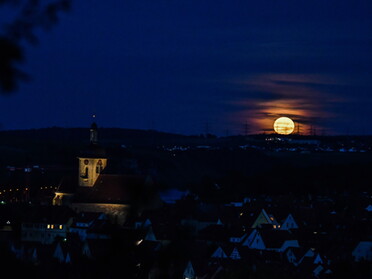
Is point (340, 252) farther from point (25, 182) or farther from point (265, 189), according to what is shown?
point (25, 182)

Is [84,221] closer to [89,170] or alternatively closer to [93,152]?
[89,170]

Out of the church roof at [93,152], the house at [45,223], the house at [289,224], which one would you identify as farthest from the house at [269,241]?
the church roof at [93,152]

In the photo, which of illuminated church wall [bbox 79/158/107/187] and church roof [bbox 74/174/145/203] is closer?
church roof [bbox 74/174/145/203]

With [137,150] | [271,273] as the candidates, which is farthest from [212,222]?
[137,150]

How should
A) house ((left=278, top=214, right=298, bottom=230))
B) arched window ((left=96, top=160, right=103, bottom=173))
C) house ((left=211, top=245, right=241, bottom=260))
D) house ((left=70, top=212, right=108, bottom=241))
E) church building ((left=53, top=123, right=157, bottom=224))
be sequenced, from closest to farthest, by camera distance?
house ((left=211, top=245, right=241, bottom=260))
house ((left=70, top=212, right=108, bottom=241))
house ((left=278, top=214, right=298, bottom=230))
church building ((left=53, top=123, right=157, bottom=224))
arched window ((left=96, top=160, right=103, bottom=173))

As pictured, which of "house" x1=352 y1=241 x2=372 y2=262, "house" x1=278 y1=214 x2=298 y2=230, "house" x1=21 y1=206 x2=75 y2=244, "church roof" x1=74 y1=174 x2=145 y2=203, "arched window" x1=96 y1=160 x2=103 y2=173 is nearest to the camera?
"house" x1=352 y1=241 x2=372 y2=262

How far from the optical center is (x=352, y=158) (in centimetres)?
13662

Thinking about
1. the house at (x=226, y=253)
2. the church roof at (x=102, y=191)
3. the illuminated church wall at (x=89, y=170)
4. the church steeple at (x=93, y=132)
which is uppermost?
the church steeple at (x=93, y=132)

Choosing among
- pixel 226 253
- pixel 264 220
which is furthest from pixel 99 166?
pixel 226 253

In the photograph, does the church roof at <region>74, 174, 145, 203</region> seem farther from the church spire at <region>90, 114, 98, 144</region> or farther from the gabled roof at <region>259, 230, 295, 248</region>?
the gabled roof at <region>259, 230, 295, 248</region>

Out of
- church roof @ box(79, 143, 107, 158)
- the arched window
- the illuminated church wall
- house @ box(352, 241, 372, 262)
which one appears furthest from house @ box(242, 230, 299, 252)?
church roof @ box(79, 143, 107, 158)

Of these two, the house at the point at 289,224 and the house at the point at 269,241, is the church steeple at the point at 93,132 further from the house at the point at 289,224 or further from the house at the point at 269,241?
the house at the point at 269,241

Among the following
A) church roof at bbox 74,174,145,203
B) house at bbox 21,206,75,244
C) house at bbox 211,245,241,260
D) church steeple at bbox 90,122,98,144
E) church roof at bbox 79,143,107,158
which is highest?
church steeple at bbox 90,122,98,144

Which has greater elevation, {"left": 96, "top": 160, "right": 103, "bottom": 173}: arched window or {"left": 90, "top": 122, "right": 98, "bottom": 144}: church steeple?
{"left": 90, "top": 122, "right": 98, "bottom": 144}: church steeple
